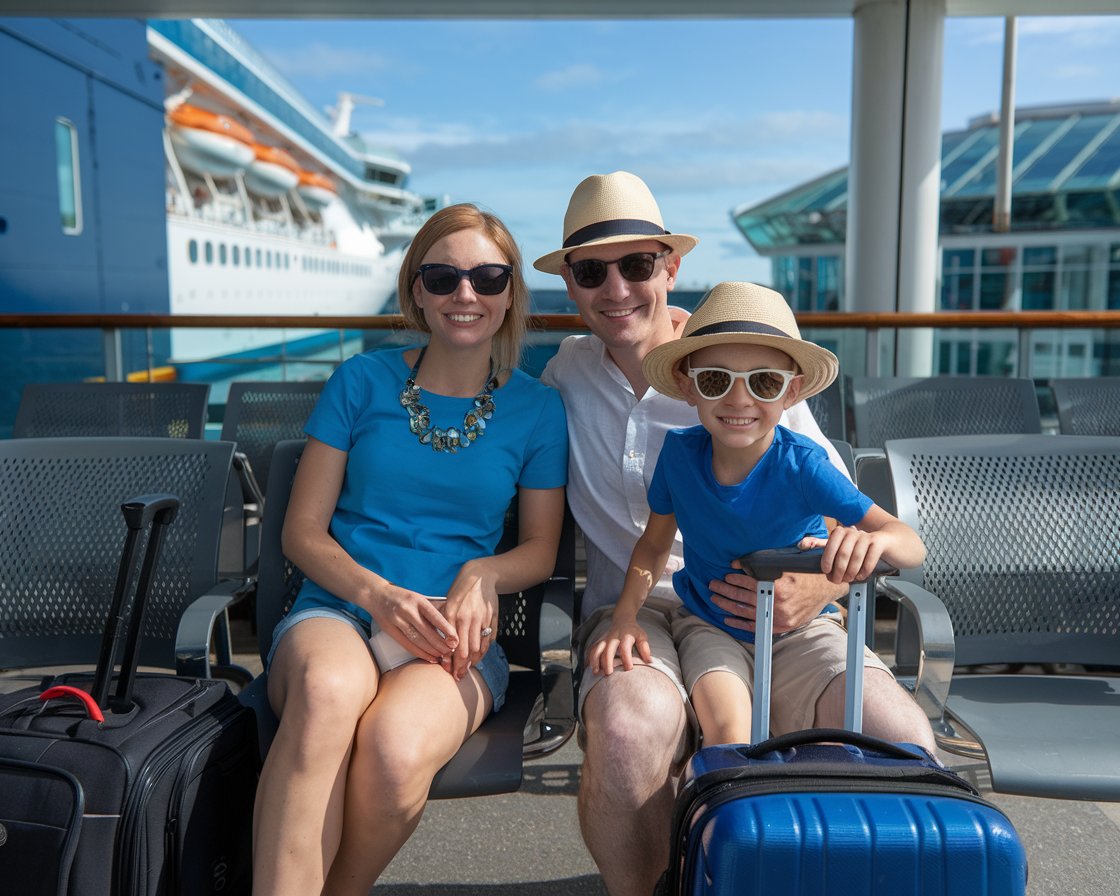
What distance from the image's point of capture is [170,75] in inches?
955

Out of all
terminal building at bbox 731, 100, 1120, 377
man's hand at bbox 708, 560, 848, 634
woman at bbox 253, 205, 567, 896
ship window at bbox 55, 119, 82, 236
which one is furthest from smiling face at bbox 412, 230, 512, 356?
terminal building at bbox 731, 100, 1120, 377

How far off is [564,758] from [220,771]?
138 centimetres

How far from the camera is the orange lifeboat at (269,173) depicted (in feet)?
88.8

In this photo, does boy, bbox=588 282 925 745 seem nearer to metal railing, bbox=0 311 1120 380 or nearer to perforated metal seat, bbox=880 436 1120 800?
perforated metal seat, bbox=880 436 1120 800

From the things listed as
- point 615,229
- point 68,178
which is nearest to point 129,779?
point 615,229

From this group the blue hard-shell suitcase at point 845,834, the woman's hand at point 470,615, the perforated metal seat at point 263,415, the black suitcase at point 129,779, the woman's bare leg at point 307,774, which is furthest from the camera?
the perforated metal seat at point 263,415

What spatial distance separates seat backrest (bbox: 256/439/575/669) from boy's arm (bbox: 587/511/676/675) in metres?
0.19

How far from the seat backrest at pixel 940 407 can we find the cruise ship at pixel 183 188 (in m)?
2.55

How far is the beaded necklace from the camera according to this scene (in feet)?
6.57

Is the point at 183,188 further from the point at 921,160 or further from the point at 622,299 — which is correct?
the point at 622,299

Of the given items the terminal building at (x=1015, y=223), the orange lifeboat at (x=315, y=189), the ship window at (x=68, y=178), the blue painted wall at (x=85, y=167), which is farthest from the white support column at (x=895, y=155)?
the orange lifeboat at (x=315, y=189)

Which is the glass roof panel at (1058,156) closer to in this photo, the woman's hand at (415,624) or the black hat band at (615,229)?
the black hat band at (615,229)

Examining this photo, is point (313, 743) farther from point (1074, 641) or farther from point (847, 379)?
point (847, 379)

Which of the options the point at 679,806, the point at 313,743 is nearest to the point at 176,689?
the point at 313,743
